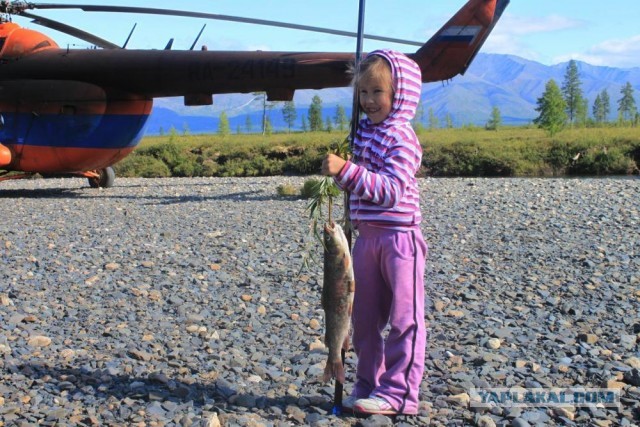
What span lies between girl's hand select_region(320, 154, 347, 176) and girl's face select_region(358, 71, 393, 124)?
0.32 meters

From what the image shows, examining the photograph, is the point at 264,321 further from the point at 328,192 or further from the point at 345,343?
the point at 328,192

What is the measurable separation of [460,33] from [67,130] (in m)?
8.11

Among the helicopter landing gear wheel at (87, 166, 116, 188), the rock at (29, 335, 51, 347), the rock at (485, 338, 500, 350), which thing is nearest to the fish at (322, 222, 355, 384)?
the rock at (485, 338, 500, 350)

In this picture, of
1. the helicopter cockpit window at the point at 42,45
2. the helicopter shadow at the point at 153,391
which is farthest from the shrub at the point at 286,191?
the helicopter shadow at the point at 153,391

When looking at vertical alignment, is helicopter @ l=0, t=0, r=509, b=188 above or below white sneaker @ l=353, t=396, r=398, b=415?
Answer: above

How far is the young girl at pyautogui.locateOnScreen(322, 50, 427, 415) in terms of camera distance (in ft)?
10.1

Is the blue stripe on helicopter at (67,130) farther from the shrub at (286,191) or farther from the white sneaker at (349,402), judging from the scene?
the white sneaker at (349,402)

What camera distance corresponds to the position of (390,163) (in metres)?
3.09

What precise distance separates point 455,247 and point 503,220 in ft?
7.58

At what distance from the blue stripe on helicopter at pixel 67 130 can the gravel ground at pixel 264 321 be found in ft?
12.7

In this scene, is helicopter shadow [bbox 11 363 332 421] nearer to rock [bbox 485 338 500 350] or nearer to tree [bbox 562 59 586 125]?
rock [bbox 485 338 500 350]

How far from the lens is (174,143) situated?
31.6m

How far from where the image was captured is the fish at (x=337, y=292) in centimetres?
314

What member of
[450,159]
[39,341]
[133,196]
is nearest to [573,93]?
[450,159]
